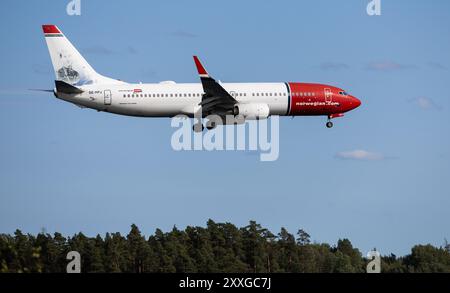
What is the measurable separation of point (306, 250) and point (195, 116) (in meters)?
35.9

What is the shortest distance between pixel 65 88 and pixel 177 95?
10275 millimetres

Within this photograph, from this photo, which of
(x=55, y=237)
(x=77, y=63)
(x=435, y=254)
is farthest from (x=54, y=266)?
(x=435, y=254)

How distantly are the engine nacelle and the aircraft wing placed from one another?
2.48 ft

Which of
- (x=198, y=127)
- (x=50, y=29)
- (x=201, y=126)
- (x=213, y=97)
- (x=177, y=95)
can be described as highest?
(x=50, y=29)

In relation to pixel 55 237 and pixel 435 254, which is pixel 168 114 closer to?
pixel 55 237

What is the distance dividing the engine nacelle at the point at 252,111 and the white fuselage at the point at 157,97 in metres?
1.27

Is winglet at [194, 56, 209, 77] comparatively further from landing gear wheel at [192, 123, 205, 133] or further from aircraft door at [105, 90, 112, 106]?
aircraft door at [105, 90, 112, 106]

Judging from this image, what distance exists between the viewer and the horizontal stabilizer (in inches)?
3957

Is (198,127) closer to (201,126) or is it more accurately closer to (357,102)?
(201,126)

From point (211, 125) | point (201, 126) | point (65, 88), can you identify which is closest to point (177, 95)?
point (201, 126)

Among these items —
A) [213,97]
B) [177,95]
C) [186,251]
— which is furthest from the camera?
[186,251]

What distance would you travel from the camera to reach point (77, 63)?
105875 millimetres

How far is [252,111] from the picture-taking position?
339 feet
